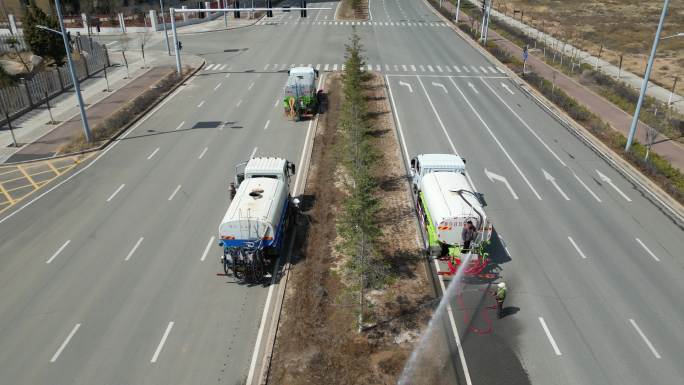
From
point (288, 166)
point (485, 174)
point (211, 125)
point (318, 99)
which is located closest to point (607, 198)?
point (485, 174)

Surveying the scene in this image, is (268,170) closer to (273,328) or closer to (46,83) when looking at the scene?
(273,328)

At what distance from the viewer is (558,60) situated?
60469mm

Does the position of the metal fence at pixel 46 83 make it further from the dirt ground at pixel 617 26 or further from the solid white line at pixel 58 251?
the dirt ground at pixel 617 26

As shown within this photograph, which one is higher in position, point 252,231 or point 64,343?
point 252,231

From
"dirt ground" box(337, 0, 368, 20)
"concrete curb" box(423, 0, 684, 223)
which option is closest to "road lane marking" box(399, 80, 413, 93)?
"concrete curb" box(423, 0, 684, 223)

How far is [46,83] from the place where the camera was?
149ft

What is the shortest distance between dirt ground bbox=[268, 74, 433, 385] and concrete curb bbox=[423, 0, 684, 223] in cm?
1438

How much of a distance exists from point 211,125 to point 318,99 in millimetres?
10099

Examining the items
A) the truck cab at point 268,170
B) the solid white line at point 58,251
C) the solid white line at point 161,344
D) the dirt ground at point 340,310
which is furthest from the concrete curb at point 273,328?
the solid white line at point 58,251

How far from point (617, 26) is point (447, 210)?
80.0 metres

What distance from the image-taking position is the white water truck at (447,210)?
20594 millimetres

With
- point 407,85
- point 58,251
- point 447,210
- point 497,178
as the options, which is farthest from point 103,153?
point 407,85

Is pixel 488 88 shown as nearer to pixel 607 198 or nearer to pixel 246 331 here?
pixel 607 198

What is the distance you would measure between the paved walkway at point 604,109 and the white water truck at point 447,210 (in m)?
18.1
